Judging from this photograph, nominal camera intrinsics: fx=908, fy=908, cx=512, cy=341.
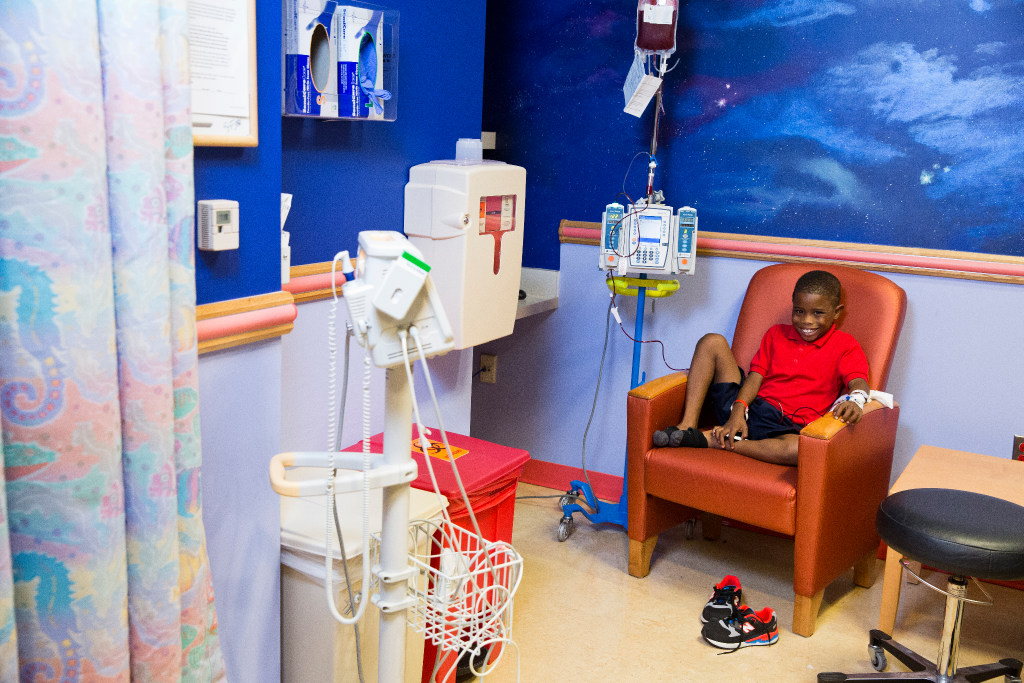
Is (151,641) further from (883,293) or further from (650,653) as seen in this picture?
(883,293)

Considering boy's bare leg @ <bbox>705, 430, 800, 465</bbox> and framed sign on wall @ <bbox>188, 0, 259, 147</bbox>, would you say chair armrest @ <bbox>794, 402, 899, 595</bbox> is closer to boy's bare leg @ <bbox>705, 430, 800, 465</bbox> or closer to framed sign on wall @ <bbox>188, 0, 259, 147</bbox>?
boy's bare leg @ <bbox>705, 430, 800, 465</bbox>

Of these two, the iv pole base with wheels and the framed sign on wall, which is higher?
the framed sign on wall

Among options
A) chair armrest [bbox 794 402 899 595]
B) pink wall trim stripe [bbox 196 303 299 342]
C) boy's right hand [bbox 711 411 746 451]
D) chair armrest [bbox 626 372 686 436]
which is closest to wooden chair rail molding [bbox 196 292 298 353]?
pink wall trim stripe [bbox 196 303 299 342]

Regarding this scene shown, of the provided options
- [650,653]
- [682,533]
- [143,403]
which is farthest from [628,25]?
[143,403]

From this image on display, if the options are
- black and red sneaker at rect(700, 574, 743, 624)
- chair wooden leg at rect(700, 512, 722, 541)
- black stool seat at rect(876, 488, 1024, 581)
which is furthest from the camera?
chair wooden leg at rect(700, 512, 722, 541)

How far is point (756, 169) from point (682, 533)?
4.26 feet

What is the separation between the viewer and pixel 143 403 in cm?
123

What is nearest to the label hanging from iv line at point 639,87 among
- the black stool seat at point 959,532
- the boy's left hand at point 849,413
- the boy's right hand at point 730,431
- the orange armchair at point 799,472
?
the orange armchair at point 799,472

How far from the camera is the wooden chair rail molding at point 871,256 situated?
2.81m

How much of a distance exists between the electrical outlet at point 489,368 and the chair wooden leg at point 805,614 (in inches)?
60.6

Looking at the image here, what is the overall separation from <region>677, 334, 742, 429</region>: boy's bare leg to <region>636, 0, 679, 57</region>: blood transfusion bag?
3.11 ft

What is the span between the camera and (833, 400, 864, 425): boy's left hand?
2.48 m

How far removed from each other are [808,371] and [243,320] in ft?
6.22

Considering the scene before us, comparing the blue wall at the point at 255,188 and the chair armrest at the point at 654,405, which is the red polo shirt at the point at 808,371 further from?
the blue wall at the point at 255,188
